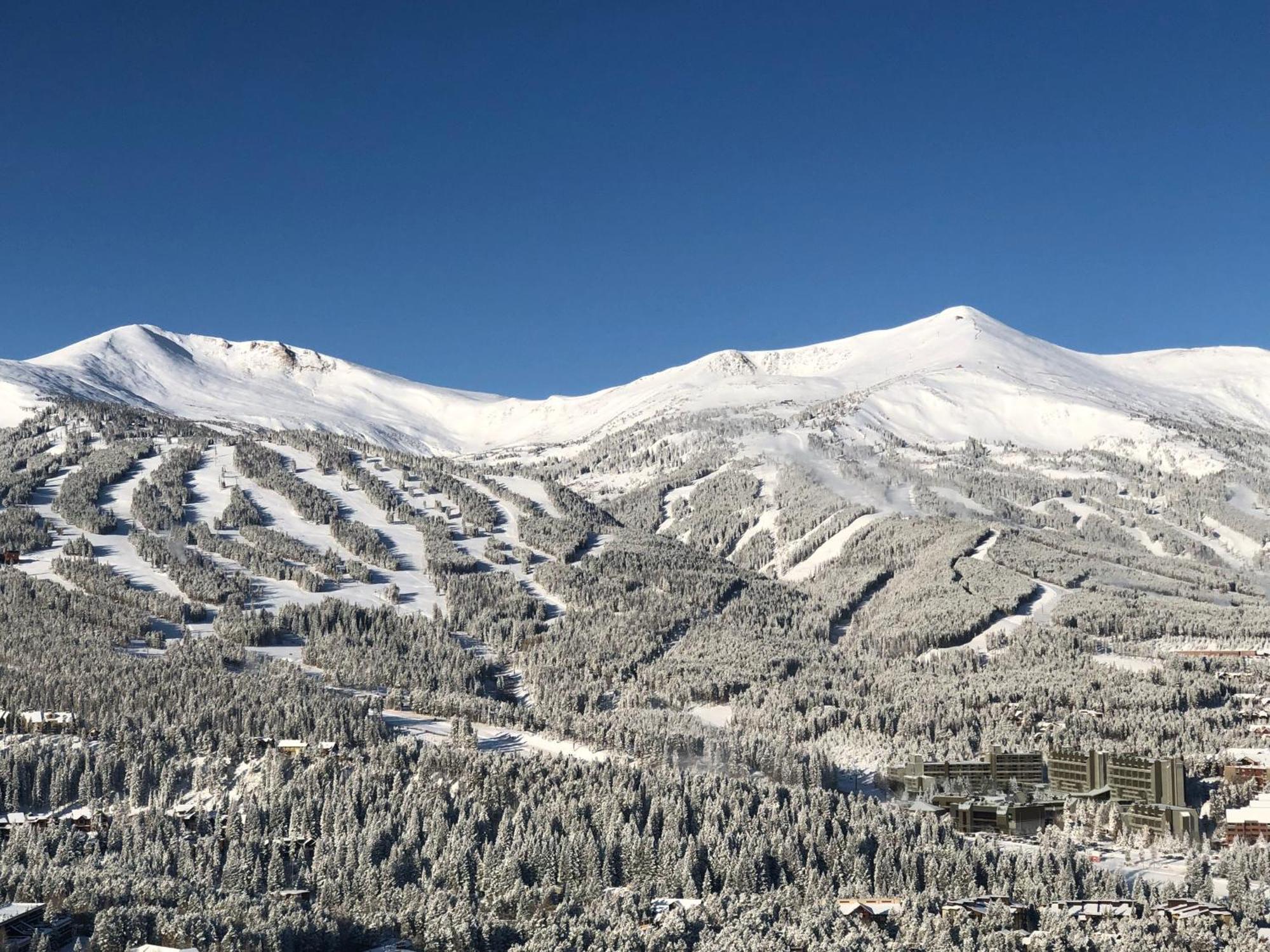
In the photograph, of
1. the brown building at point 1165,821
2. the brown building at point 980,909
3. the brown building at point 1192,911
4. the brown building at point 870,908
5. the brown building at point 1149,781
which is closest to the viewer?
the brown building at point 980,909

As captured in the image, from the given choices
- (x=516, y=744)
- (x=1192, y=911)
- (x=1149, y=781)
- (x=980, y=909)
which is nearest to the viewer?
(x=980, y=909)

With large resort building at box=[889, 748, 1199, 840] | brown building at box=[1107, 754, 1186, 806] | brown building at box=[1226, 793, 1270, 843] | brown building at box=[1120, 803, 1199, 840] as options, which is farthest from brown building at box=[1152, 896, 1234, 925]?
brown building at box=[1107, 754, 1186, 806]

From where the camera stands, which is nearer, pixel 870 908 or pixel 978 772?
pixel 870 908

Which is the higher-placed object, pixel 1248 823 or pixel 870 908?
pixel 1248 823

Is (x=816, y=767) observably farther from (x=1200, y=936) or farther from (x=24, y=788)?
(x=24, y=788)

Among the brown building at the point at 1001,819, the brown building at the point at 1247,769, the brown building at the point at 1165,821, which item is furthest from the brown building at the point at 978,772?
the brown building at the point at 1247,769

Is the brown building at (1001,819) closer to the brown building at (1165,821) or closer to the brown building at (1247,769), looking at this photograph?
the brown building at (1165,821)

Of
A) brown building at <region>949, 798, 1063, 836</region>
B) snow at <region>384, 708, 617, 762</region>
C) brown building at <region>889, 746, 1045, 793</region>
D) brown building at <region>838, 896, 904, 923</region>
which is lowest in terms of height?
brown building at <region>838, 896, 904, 923</region>

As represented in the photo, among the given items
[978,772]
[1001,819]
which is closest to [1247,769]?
[978,772]

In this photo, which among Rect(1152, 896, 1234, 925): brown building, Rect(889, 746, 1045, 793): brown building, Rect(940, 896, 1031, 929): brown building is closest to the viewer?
Rect(940, 896, 1031, 929): brown building

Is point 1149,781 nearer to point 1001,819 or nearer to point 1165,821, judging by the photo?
point 1165,821

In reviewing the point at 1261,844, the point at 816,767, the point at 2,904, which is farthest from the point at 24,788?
the point at 1261,844

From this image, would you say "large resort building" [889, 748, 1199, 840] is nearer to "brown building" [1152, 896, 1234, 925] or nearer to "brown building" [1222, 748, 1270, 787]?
"brown building" [1222, 748, 1270, 787]

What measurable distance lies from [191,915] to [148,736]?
68.1m
